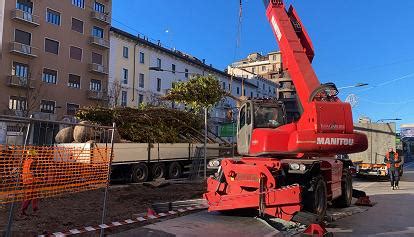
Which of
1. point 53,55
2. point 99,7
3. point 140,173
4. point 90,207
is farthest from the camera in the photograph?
point 99,7

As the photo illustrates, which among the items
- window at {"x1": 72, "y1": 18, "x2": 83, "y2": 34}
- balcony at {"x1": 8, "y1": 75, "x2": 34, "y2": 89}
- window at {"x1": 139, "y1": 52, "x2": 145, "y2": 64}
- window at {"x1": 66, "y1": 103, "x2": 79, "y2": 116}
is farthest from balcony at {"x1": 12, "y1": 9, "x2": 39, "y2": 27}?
window at {"x1": 139, "y1": 52, "x2": 145, "y2": 64}

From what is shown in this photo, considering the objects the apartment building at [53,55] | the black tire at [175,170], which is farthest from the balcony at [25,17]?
the black tire at [175,170]

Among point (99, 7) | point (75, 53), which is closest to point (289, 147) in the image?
point (75, 53)

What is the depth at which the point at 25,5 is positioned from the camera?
154 ft

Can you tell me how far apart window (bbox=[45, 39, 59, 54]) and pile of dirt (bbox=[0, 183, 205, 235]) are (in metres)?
36.0

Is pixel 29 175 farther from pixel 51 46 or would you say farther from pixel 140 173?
pixel 51 46

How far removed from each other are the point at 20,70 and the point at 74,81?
6.88 metres

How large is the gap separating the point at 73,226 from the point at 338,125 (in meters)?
5.83

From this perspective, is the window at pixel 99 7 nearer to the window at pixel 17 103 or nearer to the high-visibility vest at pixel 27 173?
the window at pixel 17 103

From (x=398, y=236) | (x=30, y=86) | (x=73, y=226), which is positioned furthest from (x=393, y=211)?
(x=30, y=86)

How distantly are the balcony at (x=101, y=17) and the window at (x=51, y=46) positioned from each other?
21.8 ft

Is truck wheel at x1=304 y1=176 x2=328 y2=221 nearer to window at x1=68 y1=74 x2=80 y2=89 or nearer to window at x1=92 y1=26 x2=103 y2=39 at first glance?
window at x1=68 y1=74 x2=80 y2=89

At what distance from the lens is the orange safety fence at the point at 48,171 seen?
6523 millimetres

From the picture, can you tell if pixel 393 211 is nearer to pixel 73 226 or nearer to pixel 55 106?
pixel 73 226
